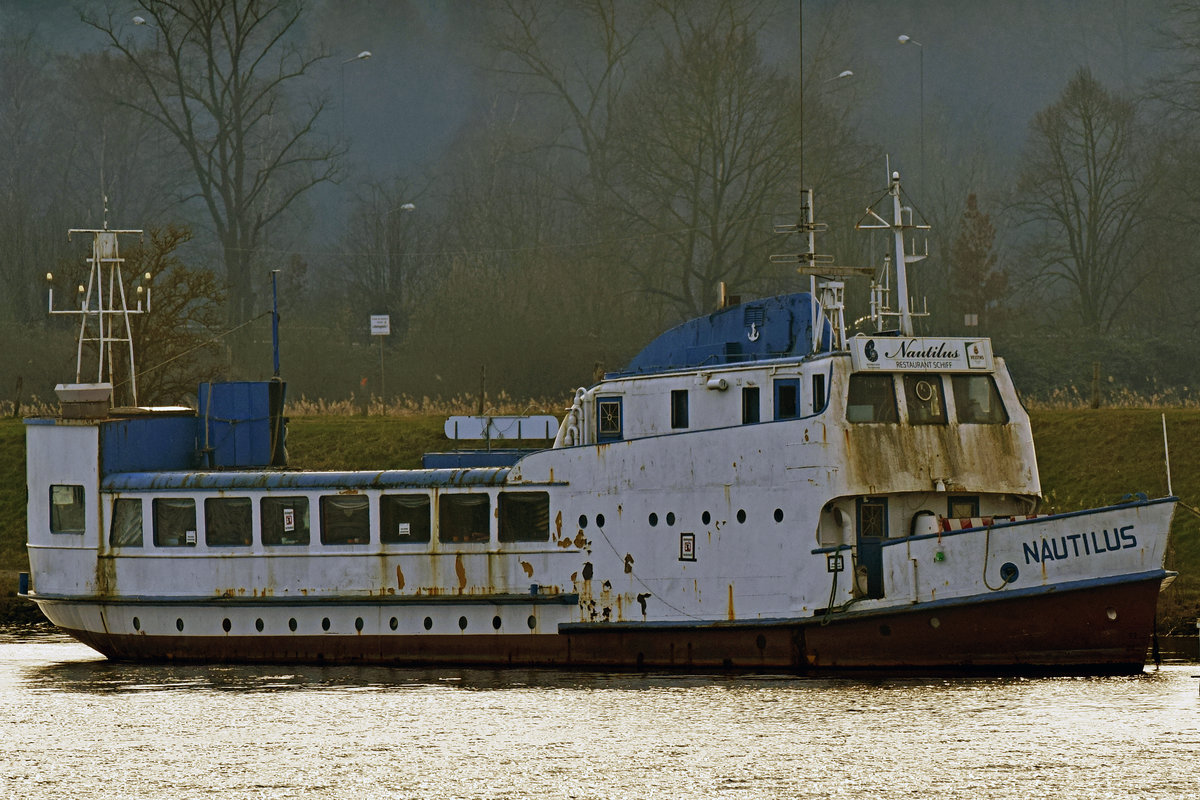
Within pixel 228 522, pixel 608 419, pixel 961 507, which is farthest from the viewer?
pixel 228 522

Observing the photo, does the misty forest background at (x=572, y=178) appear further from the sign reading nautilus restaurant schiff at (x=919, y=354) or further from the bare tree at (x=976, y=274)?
the sign reading nautilus restaurant schiff at (x=919, y=354)

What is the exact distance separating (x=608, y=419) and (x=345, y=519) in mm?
4253

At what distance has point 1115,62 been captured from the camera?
81938 mm

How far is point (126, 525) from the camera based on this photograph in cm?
2612

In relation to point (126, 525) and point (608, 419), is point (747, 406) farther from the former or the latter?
point (126, 525)

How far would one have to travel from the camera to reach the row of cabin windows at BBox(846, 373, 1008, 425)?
2295 cm

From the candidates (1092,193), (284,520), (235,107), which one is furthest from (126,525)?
(1092,193)

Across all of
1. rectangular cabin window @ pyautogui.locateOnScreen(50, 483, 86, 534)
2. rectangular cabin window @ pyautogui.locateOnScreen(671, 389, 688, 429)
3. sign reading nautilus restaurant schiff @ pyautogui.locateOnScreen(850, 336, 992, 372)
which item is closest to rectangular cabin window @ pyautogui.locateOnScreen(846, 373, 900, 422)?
sign reading nautilus restaurant schiff @ pyautogui.locateOnScreen(850, 336, 992, 372)

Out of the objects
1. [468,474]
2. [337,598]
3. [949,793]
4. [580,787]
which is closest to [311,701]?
[337,598]

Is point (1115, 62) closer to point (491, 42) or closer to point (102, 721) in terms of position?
point (491, 42)

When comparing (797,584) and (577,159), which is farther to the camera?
(577,159)

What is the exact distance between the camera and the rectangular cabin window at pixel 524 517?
953 inches

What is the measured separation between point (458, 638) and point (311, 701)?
2.71 m

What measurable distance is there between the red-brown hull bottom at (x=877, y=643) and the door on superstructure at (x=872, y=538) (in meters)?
0.64
